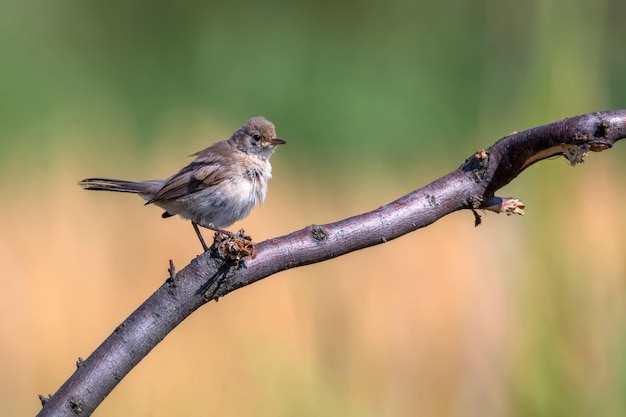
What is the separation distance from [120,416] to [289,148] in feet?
4.48

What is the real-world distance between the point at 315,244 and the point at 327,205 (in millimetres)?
1863

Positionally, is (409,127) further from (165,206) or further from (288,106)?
(165,206)

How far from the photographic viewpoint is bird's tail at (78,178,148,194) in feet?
6.72

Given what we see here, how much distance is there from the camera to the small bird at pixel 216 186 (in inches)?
78.2

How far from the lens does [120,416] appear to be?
7.97ft

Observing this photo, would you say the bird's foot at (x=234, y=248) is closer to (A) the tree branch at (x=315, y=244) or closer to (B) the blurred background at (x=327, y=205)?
(A) the tree branch at (x=315, y=244)

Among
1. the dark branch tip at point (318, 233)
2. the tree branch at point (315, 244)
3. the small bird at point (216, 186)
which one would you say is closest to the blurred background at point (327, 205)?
the small bird at point (216, 186)

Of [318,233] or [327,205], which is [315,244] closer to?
[318,233]

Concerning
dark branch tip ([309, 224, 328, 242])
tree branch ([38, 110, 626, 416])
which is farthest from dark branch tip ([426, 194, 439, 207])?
dark branch tip ([309, 224, 328, 242])

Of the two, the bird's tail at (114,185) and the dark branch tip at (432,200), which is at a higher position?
the bird's tail at (114,185)

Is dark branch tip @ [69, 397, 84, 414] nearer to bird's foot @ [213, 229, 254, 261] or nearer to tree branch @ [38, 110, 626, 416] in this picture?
tree branch @ [38, 110, 626, 416]

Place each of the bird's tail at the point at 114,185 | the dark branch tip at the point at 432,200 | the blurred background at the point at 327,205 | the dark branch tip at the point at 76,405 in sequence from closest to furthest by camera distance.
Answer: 1. the dark branch tip at the point at 76,405
2. the dark branch tip at the point at 432,200
3. the blurred background at the point at 327,205
4. the bird's tail at the point at 114,185

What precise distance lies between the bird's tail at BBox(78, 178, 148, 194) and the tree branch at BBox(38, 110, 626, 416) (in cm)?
99

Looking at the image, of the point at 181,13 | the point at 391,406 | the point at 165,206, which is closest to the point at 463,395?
the point at 391,406
